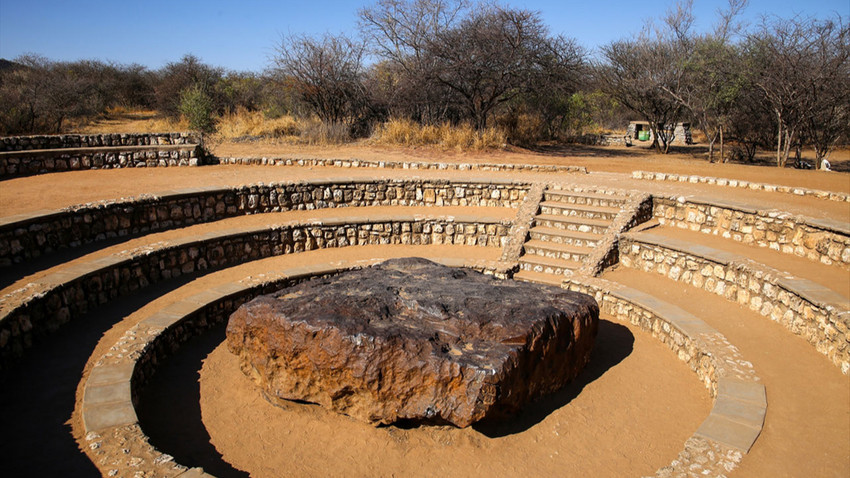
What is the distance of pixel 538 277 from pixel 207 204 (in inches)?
238

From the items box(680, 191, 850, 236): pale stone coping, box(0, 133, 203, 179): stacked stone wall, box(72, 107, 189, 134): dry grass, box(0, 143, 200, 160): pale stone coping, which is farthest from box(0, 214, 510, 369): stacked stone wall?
box(72, 107, 189, 134): dry grass

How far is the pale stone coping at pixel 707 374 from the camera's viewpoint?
399cm

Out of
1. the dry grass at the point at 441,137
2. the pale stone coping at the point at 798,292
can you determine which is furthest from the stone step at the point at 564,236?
the dry grass at the point at 441,137

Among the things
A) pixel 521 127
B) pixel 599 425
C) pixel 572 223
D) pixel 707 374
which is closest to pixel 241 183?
pixel 572 223

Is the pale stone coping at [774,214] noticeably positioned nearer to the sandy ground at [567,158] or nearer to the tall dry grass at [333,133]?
the sandy ground at [567,158]

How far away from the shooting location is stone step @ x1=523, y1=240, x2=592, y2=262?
8.96 m

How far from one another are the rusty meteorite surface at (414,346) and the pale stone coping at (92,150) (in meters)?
9.24

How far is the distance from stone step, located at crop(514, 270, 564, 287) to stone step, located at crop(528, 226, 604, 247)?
94 centimetres

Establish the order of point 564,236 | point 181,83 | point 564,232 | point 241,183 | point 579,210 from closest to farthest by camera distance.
→ point 564,236 → point 564,232 → point 579,210 → point 241,183 → point 181,83

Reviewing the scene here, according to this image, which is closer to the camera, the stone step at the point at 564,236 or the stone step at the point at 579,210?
the stone step at the point at 564,236

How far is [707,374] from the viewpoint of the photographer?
5668 millimetres

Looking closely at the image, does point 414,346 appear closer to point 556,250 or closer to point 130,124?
point 556,250

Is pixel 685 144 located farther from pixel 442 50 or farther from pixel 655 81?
pixel 442 50

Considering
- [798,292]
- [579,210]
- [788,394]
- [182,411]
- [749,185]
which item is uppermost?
[749,185]
